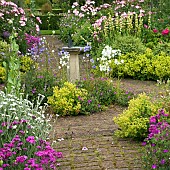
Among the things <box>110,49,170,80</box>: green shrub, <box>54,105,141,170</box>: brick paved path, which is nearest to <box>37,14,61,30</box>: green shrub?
<box>110,49,170,80</box>: green shrub

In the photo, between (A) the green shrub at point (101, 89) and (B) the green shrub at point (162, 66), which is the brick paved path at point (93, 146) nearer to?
(A) the green shrub at point (101, 89)

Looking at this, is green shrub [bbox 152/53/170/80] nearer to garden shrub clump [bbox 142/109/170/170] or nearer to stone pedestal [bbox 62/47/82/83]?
stone pedestal [bbox 62/47/82/83]

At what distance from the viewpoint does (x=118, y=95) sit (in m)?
7.36

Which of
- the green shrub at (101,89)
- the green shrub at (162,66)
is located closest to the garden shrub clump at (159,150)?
the green shrub at (101,89)

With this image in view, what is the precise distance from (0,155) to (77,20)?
12.4m

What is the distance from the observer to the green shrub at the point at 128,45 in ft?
33.2

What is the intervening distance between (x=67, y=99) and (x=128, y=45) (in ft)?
12.4

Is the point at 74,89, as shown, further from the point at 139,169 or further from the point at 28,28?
the point at 28,28

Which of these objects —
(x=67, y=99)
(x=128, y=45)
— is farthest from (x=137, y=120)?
(x=128, y=45)

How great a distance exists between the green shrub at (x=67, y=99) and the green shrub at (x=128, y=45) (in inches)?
131

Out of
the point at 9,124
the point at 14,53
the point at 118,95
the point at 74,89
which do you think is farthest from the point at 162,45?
the point at 9,124

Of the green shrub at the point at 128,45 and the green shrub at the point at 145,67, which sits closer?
the green shrub at the point at 145,67

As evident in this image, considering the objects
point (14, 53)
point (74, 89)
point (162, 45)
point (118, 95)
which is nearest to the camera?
point (14, 53)

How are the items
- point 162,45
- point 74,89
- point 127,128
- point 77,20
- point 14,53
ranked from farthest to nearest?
point 77,20
point 162,45
point 74,89
point 14,53
point 127,128
